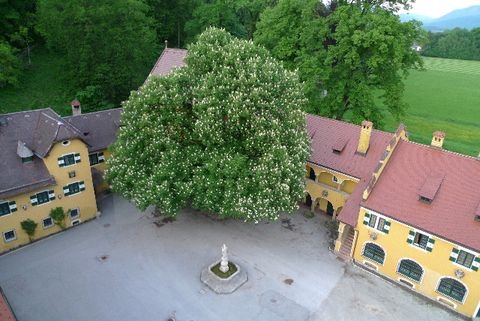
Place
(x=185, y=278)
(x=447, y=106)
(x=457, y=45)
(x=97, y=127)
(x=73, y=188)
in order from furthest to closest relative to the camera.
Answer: (x=457, y=45)
(x=447, y=106)
(x=97, y=127)
(x=73, y=188)
(x=185, y=278)

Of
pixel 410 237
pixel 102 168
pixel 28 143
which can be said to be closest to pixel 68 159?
pixel 28 143

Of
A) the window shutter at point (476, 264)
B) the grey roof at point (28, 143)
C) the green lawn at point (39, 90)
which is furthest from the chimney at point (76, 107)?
the window shutter at point (476, 264)

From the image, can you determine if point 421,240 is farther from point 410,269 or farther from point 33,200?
point 33,200

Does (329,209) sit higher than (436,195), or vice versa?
(436,195)

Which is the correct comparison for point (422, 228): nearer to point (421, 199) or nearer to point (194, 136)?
point (421, 199)

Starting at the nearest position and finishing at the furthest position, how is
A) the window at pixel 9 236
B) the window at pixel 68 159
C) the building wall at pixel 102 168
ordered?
the window at pixel 9 236 → the window at pixel 68 159 → the building wall at pixel 102 168

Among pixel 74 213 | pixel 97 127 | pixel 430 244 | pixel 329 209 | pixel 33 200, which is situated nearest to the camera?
pixel 430 244

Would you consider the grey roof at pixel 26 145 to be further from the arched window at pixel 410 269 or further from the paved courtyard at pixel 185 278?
the arched window at pixel 410 269

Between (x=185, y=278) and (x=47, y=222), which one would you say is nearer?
(x=185, y=278)
